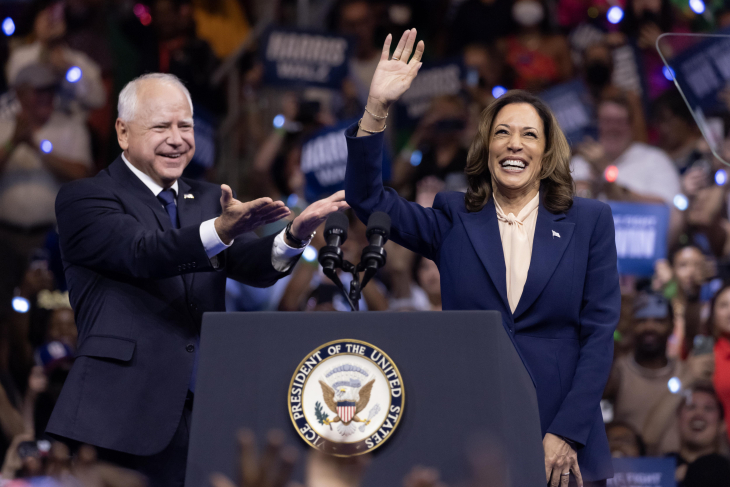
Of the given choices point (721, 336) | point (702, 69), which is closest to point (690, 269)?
point (721, 336)

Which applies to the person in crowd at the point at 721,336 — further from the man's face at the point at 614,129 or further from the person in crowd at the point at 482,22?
the person in crowd at the point at 482,22

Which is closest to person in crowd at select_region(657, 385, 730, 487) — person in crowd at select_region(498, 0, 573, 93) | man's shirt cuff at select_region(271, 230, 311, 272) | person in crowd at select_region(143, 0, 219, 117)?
person in crowd at select_region(498, 0, 573, 93)

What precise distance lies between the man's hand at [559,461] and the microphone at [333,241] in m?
0.62

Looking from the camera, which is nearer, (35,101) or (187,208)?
(187,208)

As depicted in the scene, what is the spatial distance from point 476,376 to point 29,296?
365cm

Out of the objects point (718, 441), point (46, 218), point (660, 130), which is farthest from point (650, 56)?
point (46, 218)

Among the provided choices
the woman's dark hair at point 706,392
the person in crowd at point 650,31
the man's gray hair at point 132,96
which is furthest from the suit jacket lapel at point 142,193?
the person in crowd at point 650,31

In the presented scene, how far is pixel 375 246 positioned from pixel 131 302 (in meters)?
0.79

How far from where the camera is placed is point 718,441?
Answer: 4195 mm

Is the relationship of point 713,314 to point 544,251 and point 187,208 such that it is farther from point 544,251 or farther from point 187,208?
point 187,208

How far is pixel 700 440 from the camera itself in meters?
4.21

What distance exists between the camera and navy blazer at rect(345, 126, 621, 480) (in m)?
2.06

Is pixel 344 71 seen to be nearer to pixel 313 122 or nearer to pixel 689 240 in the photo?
pixel 313 122

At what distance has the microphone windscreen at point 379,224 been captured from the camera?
1.92 meters
